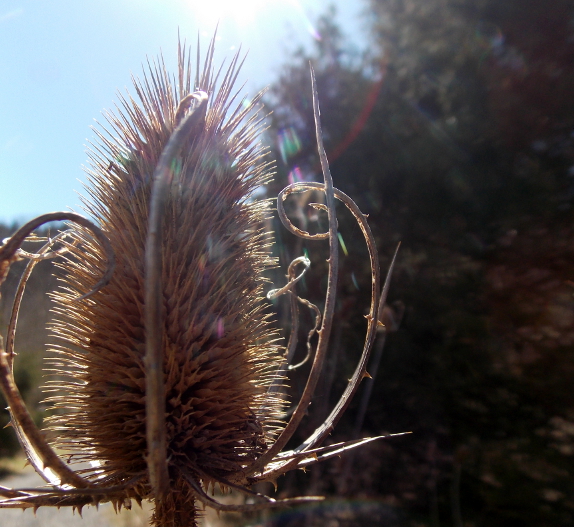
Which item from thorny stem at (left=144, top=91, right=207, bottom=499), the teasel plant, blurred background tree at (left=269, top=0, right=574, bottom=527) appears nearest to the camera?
thorny stem at (left=144, top=91, right=207, bottom=499)

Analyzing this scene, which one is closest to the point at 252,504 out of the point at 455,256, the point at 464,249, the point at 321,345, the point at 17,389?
the point at 321,345

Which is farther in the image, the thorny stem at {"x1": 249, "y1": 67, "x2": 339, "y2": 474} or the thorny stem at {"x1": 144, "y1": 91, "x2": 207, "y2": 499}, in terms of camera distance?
the thorny stem at {"x1": 249, "y1": 67, "x2": 339, "y2": 474}

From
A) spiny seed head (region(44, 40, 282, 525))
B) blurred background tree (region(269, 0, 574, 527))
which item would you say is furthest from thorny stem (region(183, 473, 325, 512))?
blurred background tree (region(269, 0, 574, 527))

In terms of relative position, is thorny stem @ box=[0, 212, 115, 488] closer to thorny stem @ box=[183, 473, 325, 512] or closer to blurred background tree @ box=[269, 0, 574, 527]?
thorny stem @ box=[183, 473, 325, 512]

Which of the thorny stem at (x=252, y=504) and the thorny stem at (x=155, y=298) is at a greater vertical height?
the thorny stem at (x=155, y=298)

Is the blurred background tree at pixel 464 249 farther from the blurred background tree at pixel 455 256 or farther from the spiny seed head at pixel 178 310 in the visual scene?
the spiny seed head at pixel 178 310

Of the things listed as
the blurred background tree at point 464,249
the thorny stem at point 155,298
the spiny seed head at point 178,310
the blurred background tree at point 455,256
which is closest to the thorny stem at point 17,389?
the thorny stem at point 155,298

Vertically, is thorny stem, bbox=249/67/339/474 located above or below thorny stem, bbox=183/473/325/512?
above

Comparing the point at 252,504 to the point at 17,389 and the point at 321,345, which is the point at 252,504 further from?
the point at 17,389

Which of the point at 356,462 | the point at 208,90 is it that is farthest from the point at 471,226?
the point at 208,90
